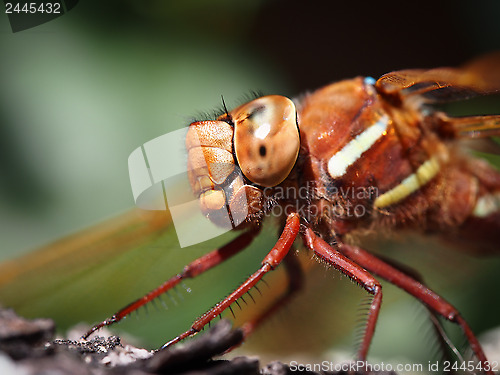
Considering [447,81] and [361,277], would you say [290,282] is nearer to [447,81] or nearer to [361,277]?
[361,277]

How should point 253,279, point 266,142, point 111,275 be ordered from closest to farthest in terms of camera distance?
point 253,279
point 266,142
point 111,275

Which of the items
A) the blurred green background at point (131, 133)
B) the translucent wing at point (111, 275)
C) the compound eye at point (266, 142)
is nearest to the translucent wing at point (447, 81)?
the compound eye at point (266, 142)

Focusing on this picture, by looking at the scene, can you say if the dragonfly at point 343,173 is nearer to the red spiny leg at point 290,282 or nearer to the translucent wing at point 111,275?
the red spiny leg at point 290,282

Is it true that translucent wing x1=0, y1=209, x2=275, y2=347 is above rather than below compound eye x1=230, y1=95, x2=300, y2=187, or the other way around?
below

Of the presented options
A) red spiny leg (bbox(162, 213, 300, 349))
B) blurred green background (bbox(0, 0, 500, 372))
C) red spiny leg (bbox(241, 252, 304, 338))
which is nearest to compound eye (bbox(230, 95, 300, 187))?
red spiny leg (bbox(162, 213, 300, 349))

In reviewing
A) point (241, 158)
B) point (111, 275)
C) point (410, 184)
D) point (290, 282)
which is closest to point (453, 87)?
point (410, 184)

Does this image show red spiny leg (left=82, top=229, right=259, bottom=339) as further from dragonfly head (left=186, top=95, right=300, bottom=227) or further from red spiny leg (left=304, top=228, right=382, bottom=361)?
red spiny leg (left=304, top=228, right=382, bottom=361)
